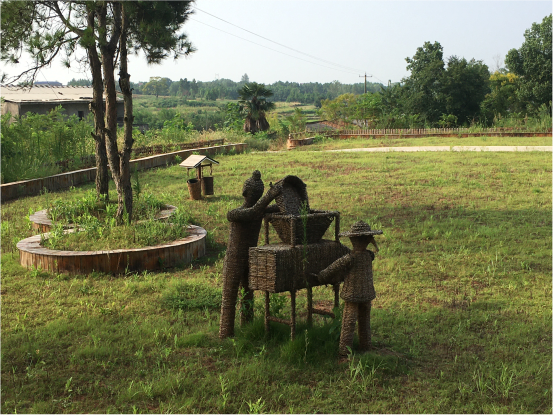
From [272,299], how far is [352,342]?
101cm

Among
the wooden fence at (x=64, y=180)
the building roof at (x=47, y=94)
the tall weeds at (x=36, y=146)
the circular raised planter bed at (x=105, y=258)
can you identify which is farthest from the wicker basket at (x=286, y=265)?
the building roof at (x=47, y=94)

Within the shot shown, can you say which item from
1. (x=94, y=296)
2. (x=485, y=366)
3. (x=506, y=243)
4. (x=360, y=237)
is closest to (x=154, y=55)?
(x=94, y=296)

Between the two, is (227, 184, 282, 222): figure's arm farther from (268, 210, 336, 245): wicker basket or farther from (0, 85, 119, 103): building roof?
(0, 85, 119, 103): building roof

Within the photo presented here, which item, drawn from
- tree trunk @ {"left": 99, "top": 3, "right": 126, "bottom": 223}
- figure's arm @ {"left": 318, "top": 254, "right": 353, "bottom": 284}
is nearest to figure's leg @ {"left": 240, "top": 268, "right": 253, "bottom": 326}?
Result: figure's arm @ {"left": 318, "top": 254, "right": 353, "bottom": 284}

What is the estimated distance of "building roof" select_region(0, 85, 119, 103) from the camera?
27.6 m

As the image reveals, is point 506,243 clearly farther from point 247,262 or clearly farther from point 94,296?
point 94,296

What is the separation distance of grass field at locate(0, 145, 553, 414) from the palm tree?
29.9m

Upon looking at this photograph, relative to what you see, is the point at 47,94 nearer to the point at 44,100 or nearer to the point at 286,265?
the point at 44,100

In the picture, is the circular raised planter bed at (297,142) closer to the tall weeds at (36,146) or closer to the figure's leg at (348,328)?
the tall weeds at (36,146)

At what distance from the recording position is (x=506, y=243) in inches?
296

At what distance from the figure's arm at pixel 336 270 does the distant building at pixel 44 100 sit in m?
23.6

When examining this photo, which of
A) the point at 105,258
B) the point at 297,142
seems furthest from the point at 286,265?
the point at 297,142

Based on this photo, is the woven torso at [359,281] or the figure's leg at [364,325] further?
the figure's leg at [364,325]

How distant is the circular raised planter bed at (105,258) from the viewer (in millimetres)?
6531
